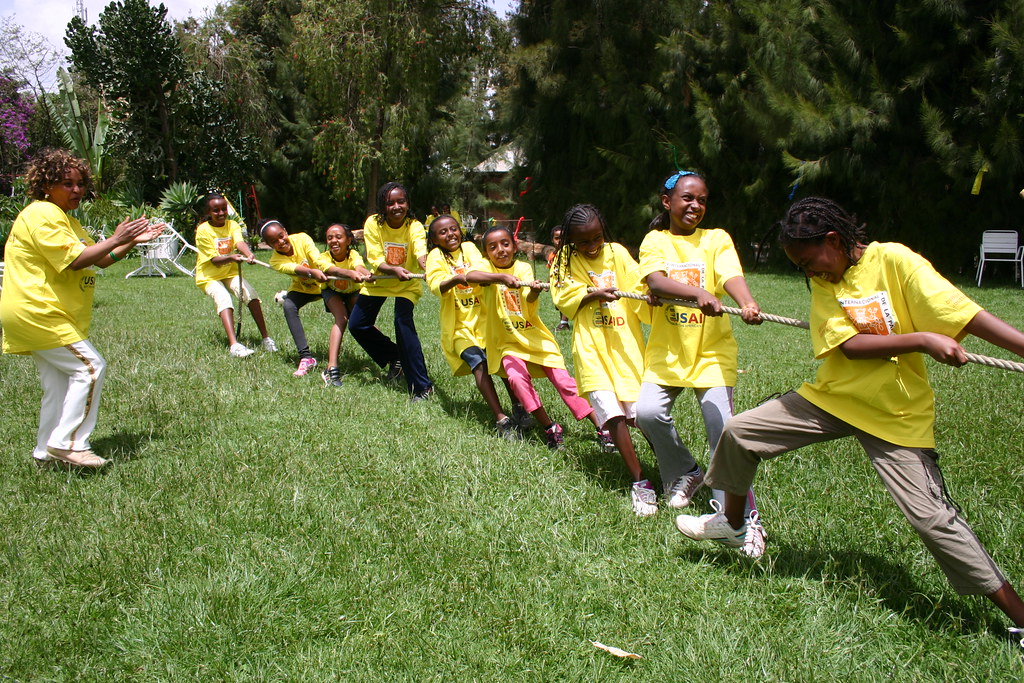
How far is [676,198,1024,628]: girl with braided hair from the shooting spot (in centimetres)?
299

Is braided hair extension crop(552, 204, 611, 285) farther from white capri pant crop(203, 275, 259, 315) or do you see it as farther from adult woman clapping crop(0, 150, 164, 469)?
white capri pant crop(203, 275, 259, 315)

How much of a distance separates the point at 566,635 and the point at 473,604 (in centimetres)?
45

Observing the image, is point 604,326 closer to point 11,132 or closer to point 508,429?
point 508,429

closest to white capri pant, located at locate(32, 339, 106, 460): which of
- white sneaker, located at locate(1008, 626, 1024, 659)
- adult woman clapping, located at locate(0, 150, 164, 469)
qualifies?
adult woman clapping, located at locate(0, 150, 164, 469)

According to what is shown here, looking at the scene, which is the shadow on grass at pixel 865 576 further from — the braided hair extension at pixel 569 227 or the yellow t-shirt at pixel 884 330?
the braided hair extension at pixel 569 227

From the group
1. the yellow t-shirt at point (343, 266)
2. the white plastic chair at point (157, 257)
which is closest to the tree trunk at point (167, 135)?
the white plastic chair at point (157, 257)

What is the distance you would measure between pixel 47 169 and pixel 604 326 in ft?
11.7

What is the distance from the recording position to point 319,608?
3.53 m

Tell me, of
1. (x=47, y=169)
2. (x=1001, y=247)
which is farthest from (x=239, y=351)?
(x=1001, y=247)

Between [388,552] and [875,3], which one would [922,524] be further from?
[875,3]

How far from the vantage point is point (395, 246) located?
7.45 metres

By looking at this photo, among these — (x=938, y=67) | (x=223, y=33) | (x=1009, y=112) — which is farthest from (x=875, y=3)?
(x=223, y=33)

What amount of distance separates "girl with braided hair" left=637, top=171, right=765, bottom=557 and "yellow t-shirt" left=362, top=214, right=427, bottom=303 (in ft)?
11.4

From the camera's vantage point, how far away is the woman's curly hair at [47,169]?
5.00 m
